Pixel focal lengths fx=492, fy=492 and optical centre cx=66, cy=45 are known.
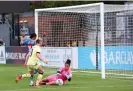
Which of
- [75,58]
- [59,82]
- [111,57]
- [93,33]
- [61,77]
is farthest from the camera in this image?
[75,58]

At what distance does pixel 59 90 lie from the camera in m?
15.1

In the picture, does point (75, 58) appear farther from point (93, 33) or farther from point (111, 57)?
point (111, 57)

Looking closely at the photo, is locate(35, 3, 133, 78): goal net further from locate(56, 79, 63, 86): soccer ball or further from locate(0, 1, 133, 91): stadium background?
locate(56, 79, 63, 86): soccer ball

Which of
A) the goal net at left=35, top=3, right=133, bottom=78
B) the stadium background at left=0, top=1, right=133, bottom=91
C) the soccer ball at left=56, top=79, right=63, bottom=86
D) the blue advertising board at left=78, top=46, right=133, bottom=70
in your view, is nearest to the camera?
the stadium background at left=0, top=1, right=133, bottom=91

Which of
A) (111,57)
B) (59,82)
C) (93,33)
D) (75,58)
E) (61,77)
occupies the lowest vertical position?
(59,82)

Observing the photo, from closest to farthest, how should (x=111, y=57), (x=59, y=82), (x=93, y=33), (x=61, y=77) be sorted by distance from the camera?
(x=59, y=82) < (x=61, y=77) < (x=111, y=57) < (x=93, y=33)

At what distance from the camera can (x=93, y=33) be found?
25016mm

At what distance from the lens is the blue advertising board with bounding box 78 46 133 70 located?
22078 millimetres

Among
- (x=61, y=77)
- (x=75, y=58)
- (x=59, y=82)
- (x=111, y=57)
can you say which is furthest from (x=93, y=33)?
(x=59, y=82)

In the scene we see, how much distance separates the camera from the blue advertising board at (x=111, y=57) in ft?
72.4

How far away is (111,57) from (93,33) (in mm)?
2183

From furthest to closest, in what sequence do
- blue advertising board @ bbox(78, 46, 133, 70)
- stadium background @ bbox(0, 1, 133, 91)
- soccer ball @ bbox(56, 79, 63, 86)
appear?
blue advertising board @ bbox(78, 46, 133, 70)
soccer ball @ bbox(56, 79, 63, 86)
stadium background @ bbox(0, 1, 133, 91)

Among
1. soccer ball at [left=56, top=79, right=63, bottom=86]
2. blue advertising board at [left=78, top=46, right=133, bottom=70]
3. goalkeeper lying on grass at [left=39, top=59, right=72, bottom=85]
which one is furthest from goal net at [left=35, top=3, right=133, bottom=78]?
soccer ball at [left=56, top=79, right=63, bottom=86]

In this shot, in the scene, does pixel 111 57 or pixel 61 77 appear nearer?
pixel 61 77
